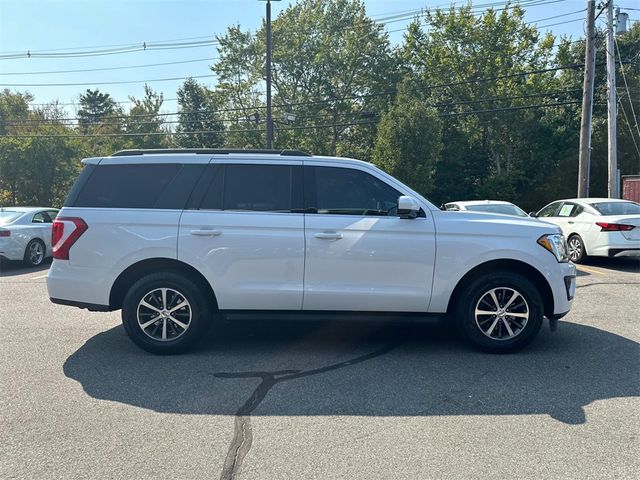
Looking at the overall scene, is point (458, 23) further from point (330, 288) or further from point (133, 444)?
point (133, 444)

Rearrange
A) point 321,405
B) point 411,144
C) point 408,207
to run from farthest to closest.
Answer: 1. point 411,144
2. point 408,207
3. point 321,405

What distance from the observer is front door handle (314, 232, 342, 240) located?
4.80 meters

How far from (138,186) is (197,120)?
42.4 metres

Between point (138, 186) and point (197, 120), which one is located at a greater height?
point (197, 120)

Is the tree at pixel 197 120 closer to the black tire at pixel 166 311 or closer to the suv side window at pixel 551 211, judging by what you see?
the suv side window at pixel 551 211

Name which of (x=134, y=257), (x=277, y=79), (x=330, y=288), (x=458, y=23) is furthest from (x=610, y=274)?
(x=277, y=79)

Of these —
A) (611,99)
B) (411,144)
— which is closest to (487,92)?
(411,144)

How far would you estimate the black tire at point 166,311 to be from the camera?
16.0 feet

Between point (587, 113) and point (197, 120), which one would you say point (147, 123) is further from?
point (587, 113)

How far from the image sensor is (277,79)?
39.0m

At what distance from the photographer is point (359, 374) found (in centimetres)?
443

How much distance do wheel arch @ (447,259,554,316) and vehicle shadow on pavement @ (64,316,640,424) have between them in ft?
1.74

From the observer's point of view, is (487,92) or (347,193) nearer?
(347,193)

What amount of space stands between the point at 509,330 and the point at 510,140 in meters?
32.2
